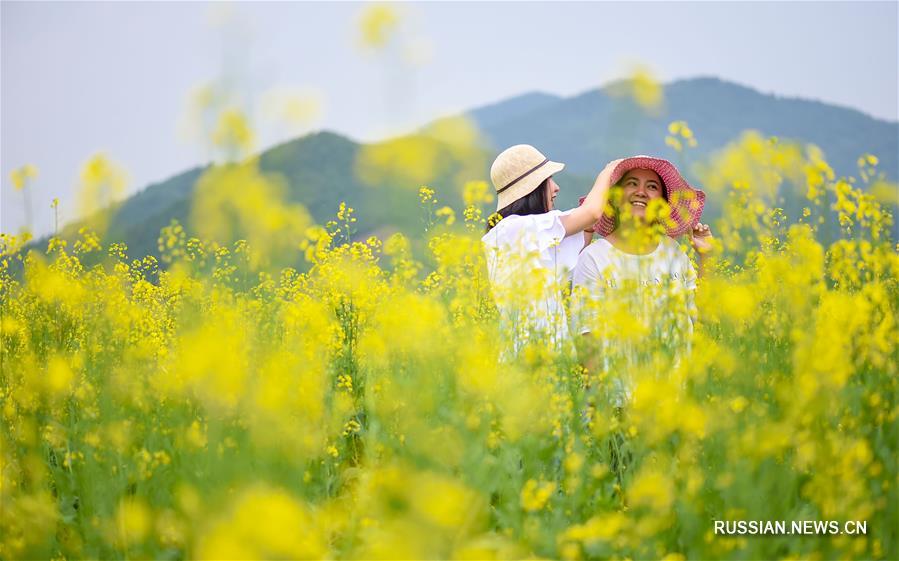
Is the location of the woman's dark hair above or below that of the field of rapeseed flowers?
above

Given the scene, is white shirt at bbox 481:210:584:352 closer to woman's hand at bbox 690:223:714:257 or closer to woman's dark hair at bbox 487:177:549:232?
woman's dark hair at bbox 487:177:549:232

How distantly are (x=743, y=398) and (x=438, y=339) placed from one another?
Answer: 1365 mm

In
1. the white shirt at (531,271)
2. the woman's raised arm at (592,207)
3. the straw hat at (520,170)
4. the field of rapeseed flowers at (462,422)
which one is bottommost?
the field of rapeseed flowers at (462,422)

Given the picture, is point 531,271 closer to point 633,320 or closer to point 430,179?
point 430,179

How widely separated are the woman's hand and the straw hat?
2.79ft

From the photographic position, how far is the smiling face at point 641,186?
452 cm

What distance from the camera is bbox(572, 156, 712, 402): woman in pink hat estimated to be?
335cm

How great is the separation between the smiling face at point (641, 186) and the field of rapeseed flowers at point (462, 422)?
386mm

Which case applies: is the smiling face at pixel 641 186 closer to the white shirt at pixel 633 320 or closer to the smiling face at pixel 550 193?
the smiling face at pixel 550 193

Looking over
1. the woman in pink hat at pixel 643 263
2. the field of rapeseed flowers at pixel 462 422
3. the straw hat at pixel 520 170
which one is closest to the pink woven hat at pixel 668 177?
the woman in pink hat at pixel 643 263

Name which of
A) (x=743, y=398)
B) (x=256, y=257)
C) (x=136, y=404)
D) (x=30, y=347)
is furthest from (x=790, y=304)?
(x=30, y=347)

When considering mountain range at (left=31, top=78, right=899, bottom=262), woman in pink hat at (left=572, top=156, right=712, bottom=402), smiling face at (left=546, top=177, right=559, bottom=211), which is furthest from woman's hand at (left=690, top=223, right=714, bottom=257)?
smiling face at (left=546, top=177, right=559, bottom=211)

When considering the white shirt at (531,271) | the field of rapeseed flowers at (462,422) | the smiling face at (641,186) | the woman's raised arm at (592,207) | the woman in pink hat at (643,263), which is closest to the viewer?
the field of rapeseed flowers at (462,422)

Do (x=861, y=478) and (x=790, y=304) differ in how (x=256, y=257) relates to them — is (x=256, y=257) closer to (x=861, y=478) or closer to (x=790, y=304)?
(x=790, y=304)
